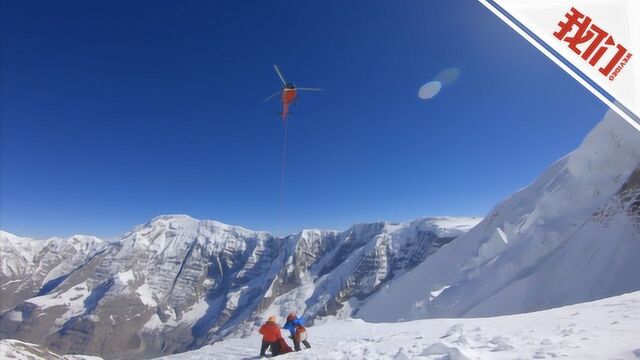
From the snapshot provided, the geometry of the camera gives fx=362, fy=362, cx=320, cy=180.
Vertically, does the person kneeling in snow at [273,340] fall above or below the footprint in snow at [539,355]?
below

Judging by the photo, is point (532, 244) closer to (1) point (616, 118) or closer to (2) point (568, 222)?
(2) point (568, 222)

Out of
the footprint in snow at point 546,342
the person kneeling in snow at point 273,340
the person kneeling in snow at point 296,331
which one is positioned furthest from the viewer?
the person kneeling in snow at point 273,340

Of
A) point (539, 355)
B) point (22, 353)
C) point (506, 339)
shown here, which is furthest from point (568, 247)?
point (22, 353)

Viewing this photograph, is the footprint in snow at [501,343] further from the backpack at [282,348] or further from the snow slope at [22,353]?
the snow slope at [22,353]

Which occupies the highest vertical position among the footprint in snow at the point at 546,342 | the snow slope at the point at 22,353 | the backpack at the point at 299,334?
the footprint in snow at the point at 546,342

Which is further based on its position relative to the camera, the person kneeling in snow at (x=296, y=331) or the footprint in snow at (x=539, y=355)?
the person kneeling in snow at (x=296, y=331)

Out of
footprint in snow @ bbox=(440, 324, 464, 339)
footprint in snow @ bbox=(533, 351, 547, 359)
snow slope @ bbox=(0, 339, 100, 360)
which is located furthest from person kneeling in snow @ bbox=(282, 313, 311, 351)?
snow slope @ bbox=(0, 339, 100, 360)

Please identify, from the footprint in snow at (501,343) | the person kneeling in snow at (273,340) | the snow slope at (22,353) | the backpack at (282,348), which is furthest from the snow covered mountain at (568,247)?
the snow slope at (22,353)

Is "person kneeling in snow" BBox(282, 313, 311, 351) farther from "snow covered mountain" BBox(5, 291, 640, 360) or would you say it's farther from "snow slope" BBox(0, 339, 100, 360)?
"snow slope" BBox(0, 339, 100, 360)
